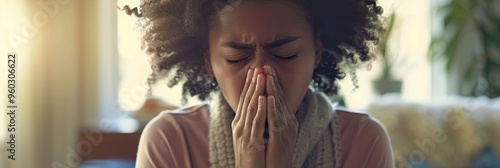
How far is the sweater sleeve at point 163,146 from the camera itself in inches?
27.7

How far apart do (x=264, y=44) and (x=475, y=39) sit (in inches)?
65.8

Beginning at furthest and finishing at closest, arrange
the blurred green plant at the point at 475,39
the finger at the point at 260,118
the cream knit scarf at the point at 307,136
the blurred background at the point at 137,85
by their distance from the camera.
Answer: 1. the blurred green plant at the point at 475,39
2. the blurred background at the point at 137,85
3. the cream knit scarf at the point at 307,136
4. the finger at the point at 260,118

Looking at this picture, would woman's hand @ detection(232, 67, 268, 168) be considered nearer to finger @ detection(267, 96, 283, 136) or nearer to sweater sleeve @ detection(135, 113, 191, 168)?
finger @ detection(267, 96, 283, 136)

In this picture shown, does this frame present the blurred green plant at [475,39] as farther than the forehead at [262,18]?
Yes

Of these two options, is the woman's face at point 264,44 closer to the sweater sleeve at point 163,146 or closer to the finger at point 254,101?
the finger at point 254,101

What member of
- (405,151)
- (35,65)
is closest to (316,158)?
(35,65)

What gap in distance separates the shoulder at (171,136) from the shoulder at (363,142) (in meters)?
0.17

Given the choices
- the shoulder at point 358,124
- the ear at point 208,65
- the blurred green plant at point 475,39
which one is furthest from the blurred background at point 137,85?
the ear at point 208,65

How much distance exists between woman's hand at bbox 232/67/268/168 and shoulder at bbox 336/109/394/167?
0.53ft

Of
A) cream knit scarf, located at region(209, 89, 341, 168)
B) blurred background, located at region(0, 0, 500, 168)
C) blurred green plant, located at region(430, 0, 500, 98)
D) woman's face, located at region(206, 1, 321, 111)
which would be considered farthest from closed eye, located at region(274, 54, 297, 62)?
blurred green plant, located at region(430, 0, 500, 98)

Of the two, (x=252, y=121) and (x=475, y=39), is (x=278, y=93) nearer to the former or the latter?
(x=252, y=121)

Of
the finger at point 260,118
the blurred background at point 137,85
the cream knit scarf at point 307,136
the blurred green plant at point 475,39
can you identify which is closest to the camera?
the finger at point 260,118

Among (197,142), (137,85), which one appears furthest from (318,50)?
(137,85)

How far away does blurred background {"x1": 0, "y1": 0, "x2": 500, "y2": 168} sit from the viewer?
1168 millimetres
